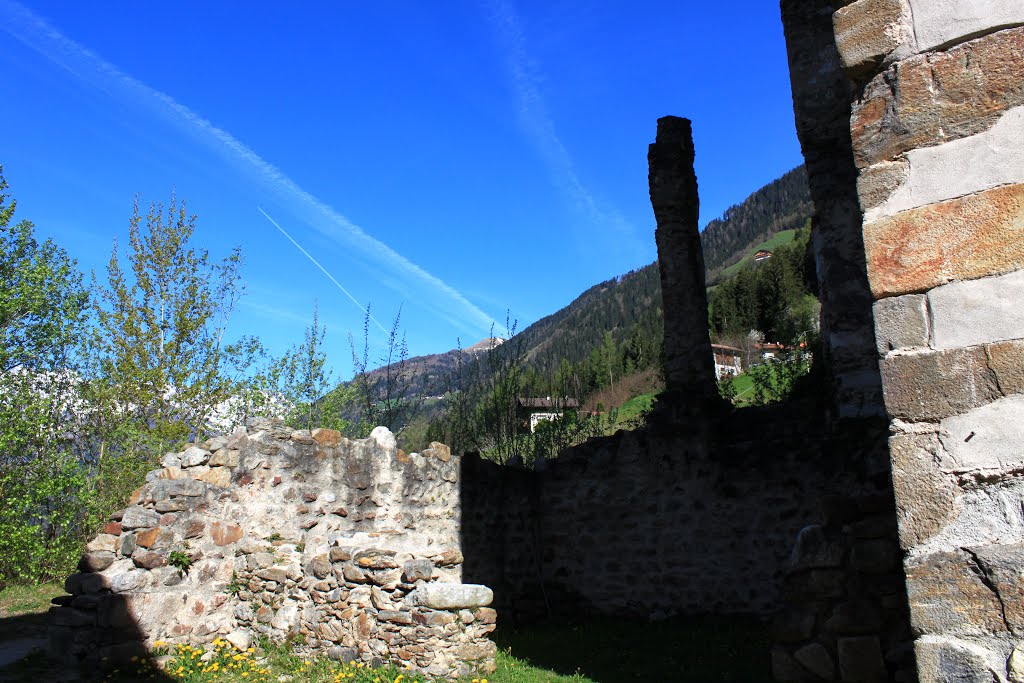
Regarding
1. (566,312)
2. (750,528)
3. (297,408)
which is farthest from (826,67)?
(566,312)

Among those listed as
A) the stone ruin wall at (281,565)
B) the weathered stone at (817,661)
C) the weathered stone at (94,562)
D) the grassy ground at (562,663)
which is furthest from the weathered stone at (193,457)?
the weathered stone at (817,661)

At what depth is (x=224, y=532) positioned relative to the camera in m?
7.35

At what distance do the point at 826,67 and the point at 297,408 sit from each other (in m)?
11.7

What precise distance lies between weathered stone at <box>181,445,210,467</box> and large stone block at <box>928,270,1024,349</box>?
280 inches

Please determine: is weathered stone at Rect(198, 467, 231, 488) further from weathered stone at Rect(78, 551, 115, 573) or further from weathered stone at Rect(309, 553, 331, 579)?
weathered stone at Rect(309, 553, 331, 579)

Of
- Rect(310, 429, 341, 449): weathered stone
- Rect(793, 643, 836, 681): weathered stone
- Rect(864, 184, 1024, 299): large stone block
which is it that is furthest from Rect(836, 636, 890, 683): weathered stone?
Rect(310, 429, 341, 449): weathered stone

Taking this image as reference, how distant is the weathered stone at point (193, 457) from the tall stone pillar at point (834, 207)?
635cm

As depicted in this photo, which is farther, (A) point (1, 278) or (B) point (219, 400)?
(B) point (219, 400)

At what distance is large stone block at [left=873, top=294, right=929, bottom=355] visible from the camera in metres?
2.02

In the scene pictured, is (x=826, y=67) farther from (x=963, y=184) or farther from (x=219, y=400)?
(x=219, y=400)

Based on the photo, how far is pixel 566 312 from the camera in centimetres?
7488

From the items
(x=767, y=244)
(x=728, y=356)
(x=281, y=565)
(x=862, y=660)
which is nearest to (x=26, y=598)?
(x=281, y=565)

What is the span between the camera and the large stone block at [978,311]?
191 centimetres

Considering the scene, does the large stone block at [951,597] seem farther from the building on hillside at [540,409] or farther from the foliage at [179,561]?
the building on hillside at [540,409]
